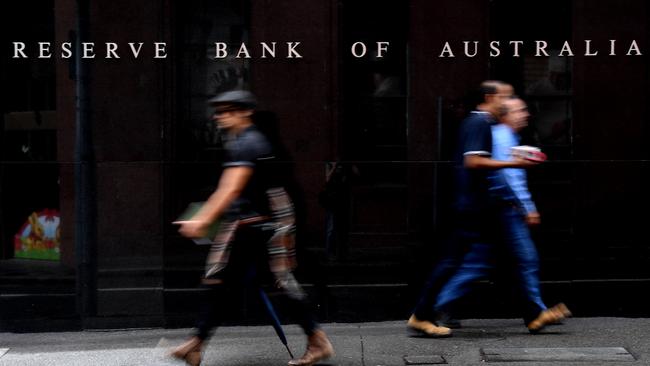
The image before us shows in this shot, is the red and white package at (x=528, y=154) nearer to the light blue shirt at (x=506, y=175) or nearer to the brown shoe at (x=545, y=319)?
the light blue shirt at (x=506, y=175)

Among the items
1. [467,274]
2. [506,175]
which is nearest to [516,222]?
[506,175]

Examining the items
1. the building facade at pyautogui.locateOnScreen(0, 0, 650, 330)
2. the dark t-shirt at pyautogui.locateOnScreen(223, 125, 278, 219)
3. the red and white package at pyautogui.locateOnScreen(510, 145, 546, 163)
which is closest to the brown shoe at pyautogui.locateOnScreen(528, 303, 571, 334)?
the red and white package at pyautogui.locateOnScreen(510, 145, 546, 163)

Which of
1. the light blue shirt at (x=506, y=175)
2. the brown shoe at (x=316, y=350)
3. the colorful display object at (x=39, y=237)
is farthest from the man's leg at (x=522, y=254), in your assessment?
the colorful display object at (x=39, y=237)

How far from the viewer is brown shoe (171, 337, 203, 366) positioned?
6.63 metres

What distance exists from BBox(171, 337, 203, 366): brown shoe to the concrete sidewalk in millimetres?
661

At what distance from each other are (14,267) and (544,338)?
→ 5.28 meters

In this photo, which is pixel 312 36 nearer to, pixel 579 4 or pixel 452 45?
pixel 452 45

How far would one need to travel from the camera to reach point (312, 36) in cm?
980

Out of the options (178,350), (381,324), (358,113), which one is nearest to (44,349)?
(178,350)

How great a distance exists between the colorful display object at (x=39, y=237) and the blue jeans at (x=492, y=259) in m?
4.11

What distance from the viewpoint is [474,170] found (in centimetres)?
759

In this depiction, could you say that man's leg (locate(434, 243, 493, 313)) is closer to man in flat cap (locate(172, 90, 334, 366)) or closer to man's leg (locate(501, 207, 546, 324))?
man's leg (locate(501, 207, 546, 324))

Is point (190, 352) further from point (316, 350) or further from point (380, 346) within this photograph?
point (380, 346)

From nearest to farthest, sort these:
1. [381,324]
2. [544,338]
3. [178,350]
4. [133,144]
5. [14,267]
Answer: [178,350] → [544,338] → [381,324] → [133,144] → [14,267]
